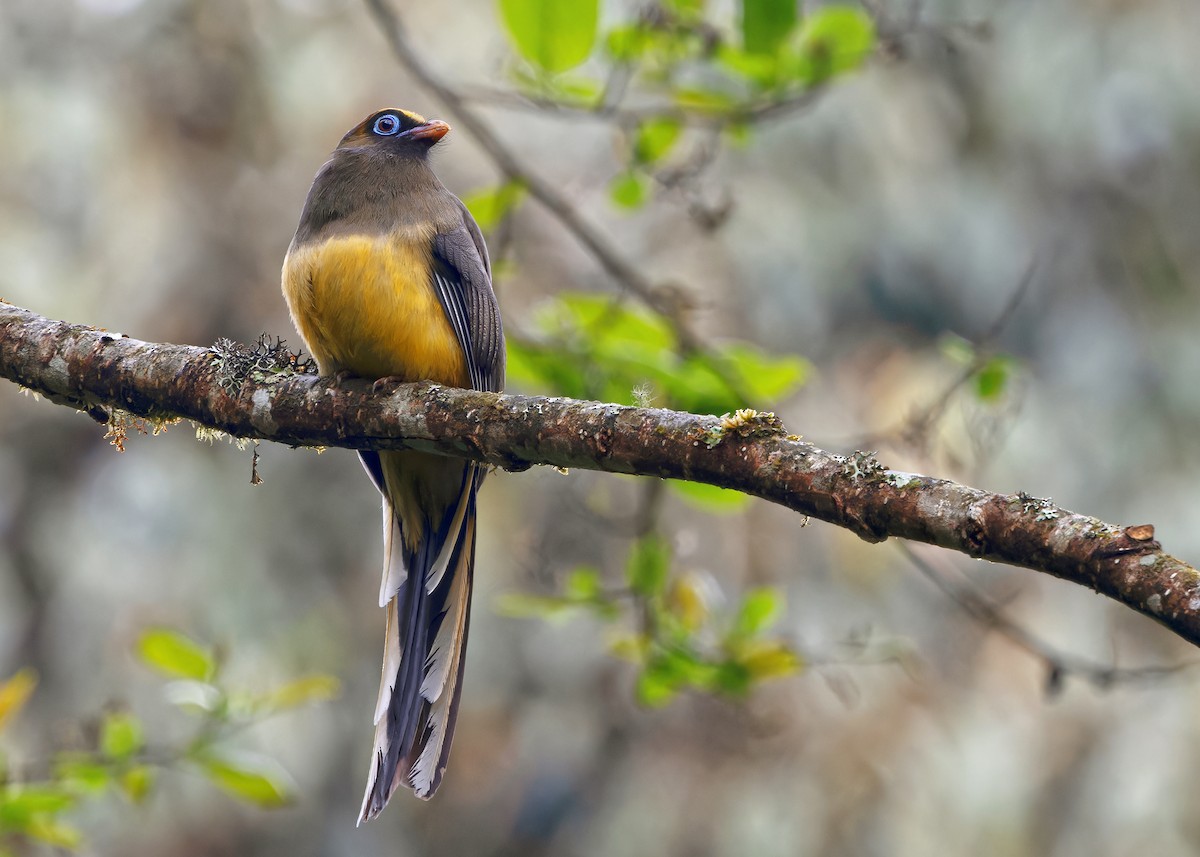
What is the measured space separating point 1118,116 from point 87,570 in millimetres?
7307

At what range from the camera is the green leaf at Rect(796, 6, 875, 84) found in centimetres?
352

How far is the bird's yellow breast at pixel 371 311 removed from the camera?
112 inches

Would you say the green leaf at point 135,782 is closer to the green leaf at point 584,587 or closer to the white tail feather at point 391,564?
the white tail feather at point 391,564

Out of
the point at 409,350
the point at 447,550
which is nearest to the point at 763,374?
the point at 447,550

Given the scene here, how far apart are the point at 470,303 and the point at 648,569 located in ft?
2.95

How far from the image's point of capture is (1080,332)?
8.64 meters

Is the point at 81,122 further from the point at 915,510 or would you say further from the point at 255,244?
the point at 915,510

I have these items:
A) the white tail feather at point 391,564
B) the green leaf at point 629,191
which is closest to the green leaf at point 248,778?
the white tail feather at point 391,564

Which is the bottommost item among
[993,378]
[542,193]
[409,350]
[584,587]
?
[584,587]

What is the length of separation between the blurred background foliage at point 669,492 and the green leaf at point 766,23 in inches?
95.0

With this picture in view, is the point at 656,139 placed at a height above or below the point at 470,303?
above

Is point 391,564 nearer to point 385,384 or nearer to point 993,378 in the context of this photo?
point 385,384

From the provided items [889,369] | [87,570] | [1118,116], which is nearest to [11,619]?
[87,570]

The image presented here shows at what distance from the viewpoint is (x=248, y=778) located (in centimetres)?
311
